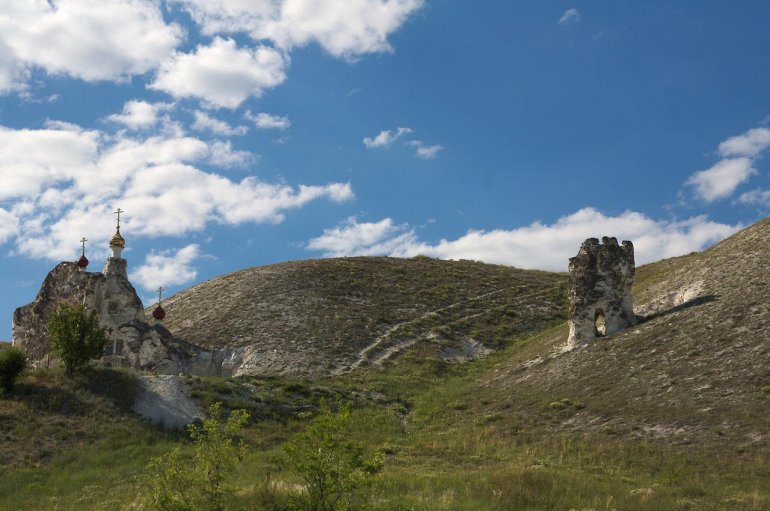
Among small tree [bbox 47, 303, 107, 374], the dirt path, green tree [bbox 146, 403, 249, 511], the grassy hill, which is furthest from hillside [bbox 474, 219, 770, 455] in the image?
small tree [bbox 47, 303, 107, 374]

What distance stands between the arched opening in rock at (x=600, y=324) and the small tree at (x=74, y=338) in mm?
30195

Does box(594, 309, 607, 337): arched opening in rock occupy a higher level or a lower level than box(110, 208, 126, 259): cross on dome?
lower

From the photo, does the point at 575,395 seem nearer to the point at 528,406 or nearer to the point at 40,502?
the point at 528,406

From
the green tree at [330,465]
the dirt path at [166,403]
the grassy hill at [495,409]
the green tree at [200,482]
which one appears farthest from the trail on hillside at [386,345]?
the green tree at [200,482]

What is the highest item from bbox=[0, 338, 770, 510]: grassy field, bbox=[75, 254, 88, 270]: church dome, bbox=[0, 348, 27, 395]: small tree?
bbox=[75, 254, 88, 270]: church dome

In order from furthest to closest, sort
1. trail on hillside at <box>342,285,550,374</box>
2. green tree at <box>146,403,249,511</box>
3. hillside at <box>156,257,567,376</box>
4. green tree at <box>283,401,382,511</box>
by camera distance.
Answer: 1. hillside at <box>156,257,567,376</box>
2. trail on hillside at <box>342,285,550,374</box>
3. green tree at <box>283,401,382,511</box>
4. green tree at <box>146,403,249,511</box>

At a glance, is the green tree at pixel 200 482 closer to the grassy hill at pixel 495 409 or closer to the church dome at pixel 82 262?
the grassy hill at pixel 495 409

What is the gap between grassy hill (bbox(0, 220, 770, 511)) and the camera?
29188 mm

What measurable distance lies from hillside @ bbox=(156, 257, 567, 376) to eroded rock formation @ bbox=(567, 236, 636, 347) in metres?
13.0

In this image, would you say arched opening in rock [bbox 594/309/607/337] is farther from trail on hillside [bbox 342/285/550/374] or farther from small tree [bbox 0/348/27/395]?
small tree [bbox 0/348/27/395]

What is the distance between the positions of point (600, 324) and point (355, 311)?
23.8 m

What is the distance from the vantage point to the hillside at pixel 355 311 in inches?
2431

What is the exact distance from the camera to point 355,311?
233 ft

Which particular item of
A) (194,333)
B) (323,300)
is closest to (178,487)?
(194,333)
